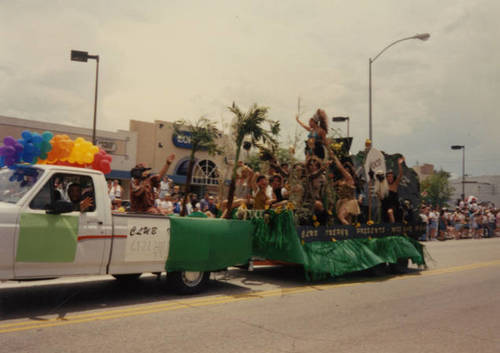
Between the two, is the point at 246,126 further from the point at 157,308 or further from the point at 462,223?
the point at 462,223

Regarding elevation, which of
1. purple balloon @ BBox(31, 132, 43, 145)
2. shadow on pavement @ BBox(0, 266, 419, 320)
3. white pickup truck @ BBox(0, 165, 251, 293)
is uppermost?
purple balloon @ BBox(31, 132, 43, 145)

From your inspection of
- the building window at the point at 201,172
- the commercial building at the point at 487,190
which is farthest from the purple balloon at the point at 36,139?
the commercial building at the point at 487,190

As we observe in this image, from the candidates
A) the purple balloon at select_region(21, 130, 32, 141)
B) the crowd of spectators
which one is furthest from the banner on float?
the crowd of spectators

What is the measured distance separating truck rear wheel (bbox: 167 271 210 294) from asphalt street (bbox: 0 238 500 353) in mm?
175

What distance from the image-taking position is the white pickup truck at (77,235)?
17.9 ft

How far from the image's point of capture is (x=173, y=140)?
3431 centimetres

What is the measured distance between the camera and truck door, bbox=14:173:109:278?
217 inches

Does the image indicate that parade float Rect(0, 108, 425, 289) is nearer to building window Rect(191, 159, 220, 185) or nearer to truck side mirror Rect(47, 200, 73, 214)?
truck side mirror Rect(47, 200, 73, 214)

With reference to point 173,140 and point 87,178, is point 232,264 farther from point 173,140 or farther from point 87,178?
point 173,140

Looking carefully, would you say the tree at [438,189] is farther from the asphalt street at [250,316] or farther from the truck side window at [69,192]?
the truck side window at [69,192]

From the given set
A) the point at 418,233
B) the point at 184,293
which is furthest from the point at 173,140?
the point at 184,293

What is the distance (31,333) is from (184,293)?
8.68 ft

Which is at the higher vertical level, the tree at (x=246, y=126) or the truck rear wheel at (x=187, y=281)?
the tree at (x=246, y=126)

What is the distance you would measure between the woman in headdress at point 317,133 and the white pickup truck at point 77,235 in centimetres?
344
